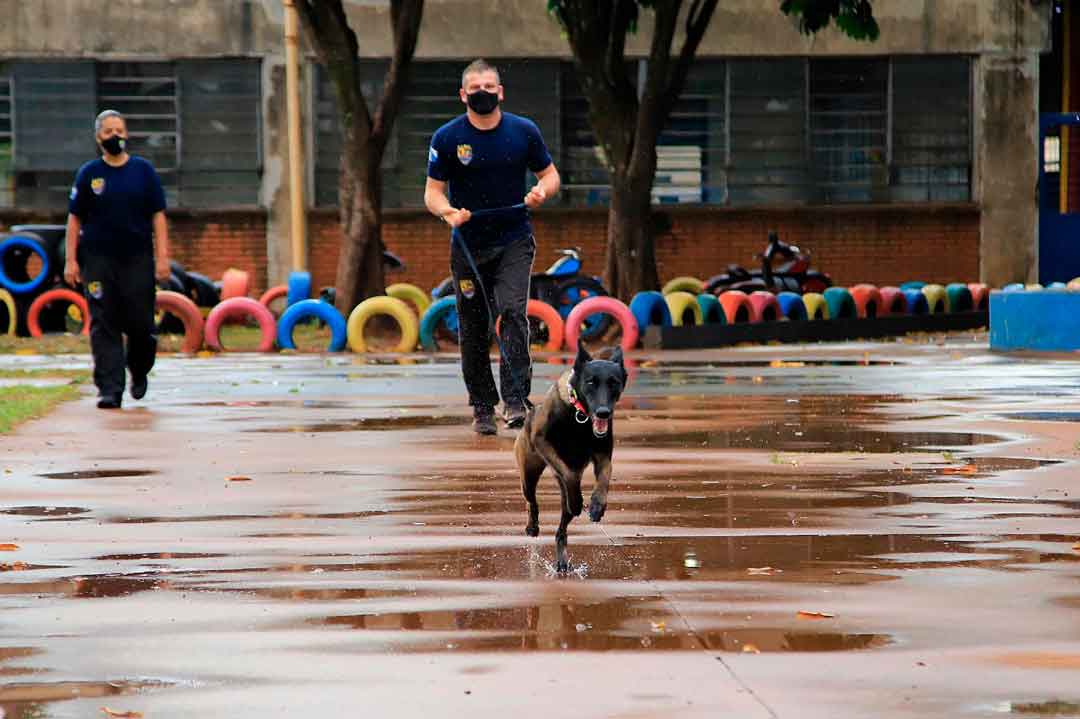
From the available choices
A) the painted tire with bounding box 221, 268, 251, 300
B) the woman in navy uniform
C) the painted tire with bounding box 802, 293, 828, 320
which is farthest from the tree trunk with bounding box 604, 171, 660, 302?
the woman in navy uniform

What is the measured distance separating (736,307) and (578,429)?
20.5 m

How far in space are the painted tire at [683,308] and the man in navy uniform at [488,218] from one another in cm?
1351

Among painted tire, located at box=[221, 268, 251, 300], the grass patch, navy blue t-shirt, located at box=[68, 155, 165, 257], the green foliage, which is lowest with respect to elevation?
the grass patch

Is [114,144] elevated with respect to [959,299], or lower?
elevated

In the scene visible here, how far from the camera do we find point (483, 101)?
1209cm

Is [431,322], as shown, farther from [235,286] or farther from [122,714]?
[122,714]

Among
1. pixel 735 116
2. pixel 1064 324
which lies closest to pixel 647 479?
pixel 1064 324

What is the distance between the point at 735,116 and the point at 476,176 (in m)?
25.9

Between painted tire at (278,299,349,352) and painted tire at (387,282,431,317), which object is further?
painted tire at (387,282,431,317)

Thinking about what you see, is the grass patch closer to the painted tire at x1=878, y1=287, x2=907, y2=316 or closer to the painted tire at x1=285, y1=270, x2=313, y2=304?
the painted tire at x1=285, y1=270, x2=313, y2=304

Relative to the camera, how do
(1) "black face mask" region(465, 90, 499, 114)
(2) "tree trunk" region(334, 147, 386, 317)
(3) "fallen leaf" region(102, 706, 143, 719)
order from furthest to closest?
(2) "tree trunk" region(334, 147, 386, 317), (1) "black face mask" region(465, 90, 499, 114), (3) "fallen leaf" region(102, 706, 143, 719)

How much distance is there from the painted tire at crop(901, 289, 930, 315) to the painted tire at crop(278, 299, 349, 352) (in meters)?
9.77

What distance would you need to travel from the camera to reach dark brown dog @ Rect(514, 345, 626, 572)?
7418mm

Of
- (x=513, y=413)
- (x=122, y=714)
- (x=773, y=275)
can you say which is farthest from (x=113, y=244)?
(x=773, y=275)
